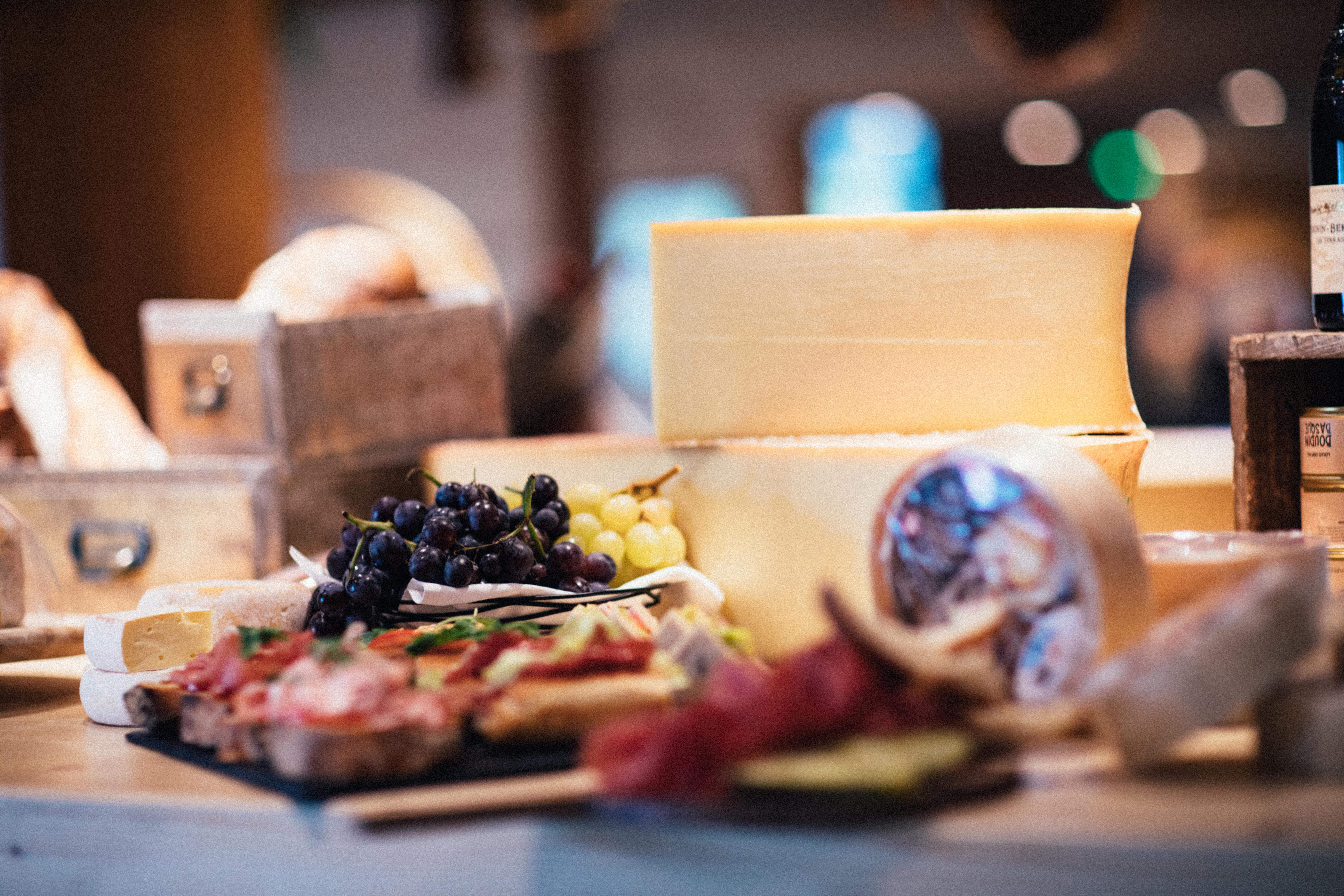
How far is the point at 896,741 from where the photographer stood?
78 cm

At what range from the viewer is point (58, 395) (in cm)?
180

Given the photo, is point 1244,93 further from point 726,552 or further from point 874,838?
point 874,838

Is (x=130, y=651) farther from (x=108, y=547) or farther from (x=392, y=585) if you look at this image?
(x=108, y=547)

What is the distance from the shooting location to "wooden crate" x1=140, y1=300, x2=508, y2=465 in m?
1.72

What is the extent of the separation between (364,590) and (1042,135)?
579cm

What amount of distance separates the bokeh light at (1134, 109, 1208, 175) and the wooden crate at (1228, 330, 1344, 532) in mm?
→ 5368

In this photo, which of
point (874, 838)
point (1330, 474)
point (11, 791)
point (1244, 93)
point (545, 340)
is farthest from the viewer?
point (1244, 93)

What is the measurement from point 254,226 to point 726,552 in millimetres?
1524

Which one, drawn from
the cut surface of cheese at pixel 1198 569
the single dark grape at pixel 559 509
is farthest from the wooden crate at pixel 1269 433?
the single dark grape at pixel 559 509

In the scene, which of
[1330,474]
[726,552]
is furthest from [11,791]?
[1330,474]

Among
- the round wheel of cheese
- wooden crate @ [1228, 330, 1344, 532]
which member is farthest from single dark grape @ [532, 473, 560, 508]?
wooden crate @ [1228, 330, 1344, 532]

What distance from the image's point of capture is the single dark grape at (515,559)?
125 centimetres

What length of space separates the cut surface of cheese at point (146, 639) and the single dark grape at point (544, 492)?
326mm

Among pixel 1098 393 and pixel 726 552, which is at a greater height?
pixel 1098 393
